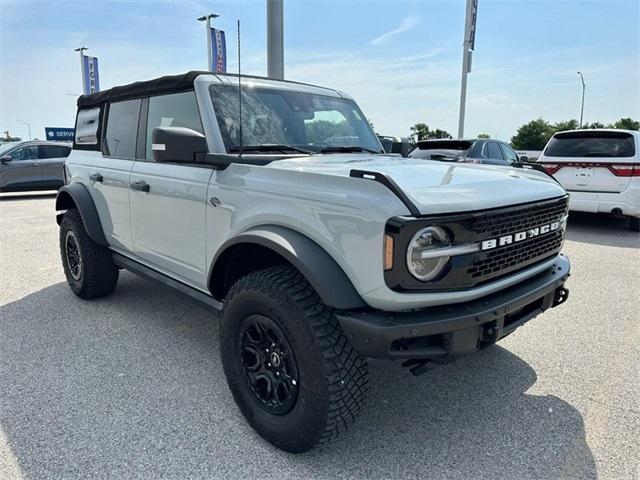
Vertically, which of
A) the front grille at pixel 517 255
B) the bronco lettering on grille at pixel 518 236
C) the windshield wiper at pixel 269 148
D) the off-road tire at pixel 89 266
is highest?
the windshield wiper at pixel 269 148

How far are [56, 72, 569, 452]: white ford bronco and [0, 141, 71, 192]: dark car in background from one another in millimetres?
10948


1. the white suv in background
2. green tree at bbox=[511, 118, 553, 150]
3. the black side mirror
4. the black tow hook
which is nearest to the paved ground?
the black tow hook

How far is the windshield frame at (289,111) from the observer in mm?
2898

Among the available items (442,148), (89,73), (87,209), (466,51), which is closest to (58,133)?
(89,73)

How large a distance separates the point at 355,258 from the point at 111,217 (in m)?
2.83

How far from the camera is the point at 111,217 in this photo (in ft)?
13.3

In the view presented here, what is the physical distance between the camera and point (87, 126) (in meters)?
4.67

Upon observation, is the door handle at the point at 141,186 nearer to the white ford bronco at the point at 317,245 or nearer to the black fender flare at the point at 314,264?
the white ford bronco at the point at 317,245

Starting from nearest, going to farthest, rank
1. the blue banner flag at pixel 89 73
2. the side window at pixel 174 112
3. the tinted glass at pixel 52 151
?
the side window at pixel 174 112
the tinted glass at pixel 52 151
the blue banner flag at pixel 89 73

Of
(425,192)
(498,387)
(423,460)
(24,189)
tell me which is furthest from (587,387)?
(24,189)

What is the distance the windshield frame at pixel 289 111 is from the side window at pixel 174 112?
0.15 metres

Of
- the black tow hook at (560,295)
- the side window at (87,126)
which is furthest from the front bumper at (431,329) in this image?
the side window at (87,126)

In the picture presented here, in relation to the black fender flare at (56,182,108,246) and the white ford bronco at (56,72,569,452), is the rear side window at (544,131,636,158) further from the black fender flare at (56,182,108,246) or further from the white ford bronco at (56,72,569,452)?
the black fender flare at (56,182,108,246)

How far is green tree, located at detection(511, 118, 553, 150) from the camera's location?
Answer: 5609 centimetres
